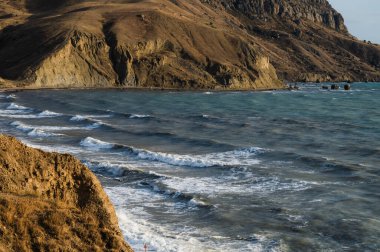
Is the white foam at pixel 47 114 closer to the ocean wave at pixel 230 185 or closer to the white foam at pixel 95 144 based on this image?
the white foam at pixel 95 144

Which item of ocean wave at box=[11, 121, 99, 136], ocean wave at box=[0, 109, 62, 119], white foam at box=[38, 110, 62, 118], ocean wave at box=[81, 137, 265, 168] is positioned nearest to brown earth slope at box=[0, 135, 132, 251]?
ocean wave at box=[81, 137, 265, 168]

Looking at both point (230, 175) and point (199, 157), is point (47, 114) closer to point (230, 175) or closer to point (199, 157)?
point (199, 157)

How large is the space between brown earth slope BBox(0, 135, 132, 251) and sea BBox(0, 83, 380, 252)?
5.14 meters

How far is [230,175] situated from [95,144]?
42.9 ft

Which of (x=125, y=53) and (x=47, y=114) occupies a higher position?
(x=125, y=53)

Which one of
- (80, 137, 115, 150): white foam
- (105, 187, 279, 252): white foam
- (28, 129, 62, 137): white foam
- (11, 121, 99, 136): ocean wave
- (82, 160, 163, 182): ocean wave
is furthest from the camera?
(11, 121, 99, 136): ocean wave

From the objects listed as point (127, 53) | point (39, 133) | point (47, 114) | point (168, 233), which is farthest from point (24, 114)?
point (127, 53)

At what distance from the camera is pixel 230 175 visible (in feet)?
86.9

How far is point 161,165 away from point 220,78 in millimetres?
98466

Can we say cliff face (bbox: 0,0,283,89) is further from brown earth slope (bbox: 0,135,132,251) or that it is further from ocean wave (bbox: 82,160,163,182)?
brown earth slope (bbox: 0,135,132,251)

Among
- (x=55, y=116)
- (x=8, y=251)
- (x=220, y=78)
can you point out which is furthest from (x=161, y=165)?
(x=220, y=78)

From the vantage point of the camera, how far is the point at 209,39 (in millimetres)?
138250

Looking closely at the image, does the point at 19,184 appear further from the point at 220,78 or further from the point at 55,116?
the point at 220,78

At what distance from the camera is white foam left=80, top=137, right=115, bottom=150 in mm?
35481
